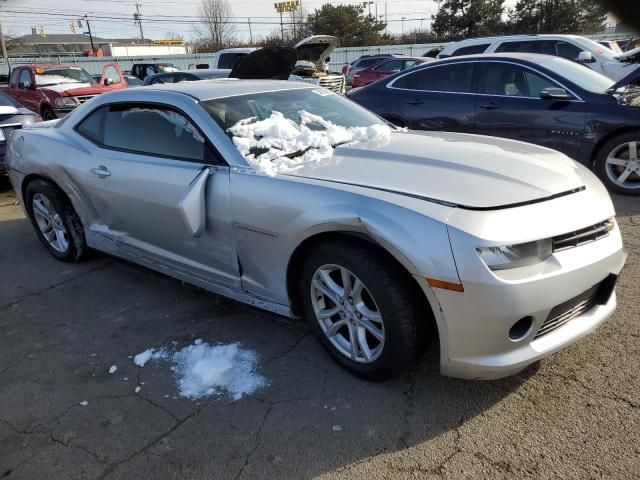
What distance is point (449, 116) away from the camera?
20.9 ft

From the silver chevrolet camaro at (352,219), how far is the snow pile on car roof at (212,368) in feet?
1.07

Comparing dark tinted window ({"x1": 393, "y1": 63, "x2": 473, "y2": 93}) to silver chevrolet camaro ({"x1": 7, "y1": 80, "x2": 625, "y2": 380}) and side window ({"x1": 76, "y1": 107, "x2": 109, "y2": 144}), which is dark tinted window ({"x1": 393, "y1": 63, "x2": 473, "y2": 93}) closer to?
silver chevrolet camaro ({"x1": 7, "y1": 80, "x2": 625, "y2": 380})

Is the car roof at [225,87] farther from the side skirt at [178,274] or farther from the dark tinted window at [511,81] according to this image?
the dark tinted window at [511,81]

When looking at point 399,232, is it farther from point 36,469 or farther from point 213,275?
point 36,469

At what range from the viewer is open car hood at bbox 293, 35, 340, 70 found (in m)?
13.0

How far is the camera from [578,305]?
248 cm

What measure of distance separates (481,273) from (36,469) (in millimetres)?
2100

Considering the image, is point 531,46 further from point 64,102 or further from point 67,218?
point 64,102

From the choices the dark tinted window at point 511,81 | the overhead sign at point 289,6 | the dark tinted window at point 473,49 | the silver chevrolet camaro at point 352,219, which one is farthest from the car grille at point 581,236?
the overhead sign at point 289,6

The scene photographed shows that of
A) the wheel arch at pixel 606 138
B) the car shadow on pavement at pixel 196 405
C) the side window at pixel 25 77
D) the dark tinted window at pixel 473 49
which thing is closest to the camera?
the car shadow on pavement at pixel 196 405

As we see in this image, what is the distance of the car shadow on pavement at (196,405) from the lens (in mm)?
2318

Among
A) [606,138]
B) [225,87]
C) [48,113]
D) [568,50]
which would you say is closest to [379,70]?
[568,50]

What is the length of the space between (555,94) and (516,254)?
394 centimetres

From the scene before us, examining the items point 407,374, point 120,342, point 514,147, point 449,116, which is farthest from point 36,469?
point 449,116
